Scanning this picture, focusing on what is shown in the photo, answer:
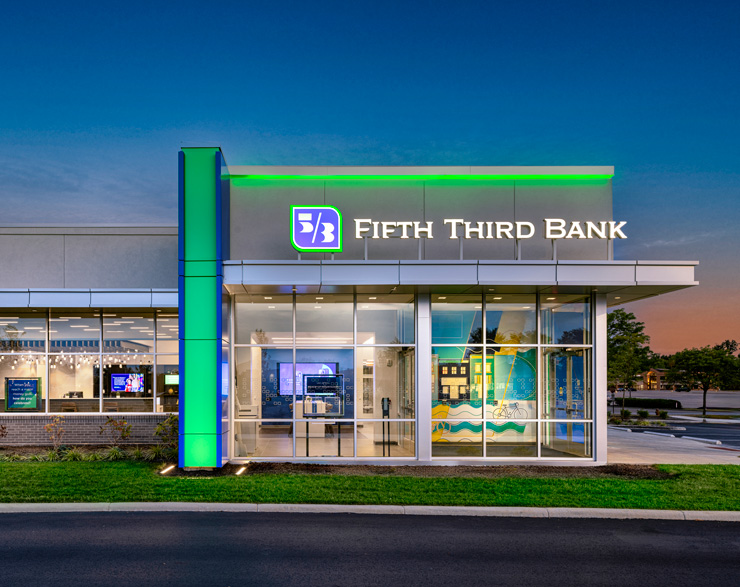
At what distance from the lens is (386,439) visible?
1551 cm

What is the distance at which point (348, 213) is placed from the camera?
1627cm

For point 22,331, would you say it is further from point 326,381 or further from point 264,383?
point 326,381

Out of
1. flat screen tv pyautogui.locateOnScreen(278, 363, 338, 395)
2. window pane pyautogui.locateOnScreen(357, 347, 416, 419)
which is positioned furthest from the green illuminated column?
window pane pyautogui.locateOnScreen(357, 347, 416, 419)

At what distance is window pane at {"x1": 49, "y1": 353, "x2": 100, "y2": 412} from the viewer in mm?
17969

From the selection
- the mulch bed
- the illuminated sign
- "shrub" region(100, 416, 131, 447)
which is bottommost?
the mulch bed

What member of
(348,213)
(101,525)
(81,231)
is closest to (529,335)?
(348,213)

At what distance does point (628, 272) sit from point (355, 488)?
8197mm

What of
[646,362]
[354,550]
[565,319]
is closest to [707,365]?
[646,362]

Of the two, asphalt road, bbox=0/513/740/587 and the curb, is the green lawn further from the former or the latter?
asphalt road, bbox=0/513/740/587

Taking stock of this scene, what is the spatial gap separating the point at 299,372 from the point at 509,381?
18.3 feet

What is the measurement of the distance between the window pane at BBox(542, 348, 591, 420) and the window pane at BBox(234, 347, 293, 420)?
6.82 metres

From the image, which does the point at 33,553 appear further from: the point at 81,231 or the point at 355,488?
the point at 81,231

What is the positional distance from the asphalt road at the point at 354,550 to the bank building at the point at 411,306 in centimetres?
521

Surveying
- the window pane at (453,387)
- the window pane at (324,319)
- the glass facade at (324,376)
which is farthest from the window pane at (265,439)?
the window pane at (453,387)
